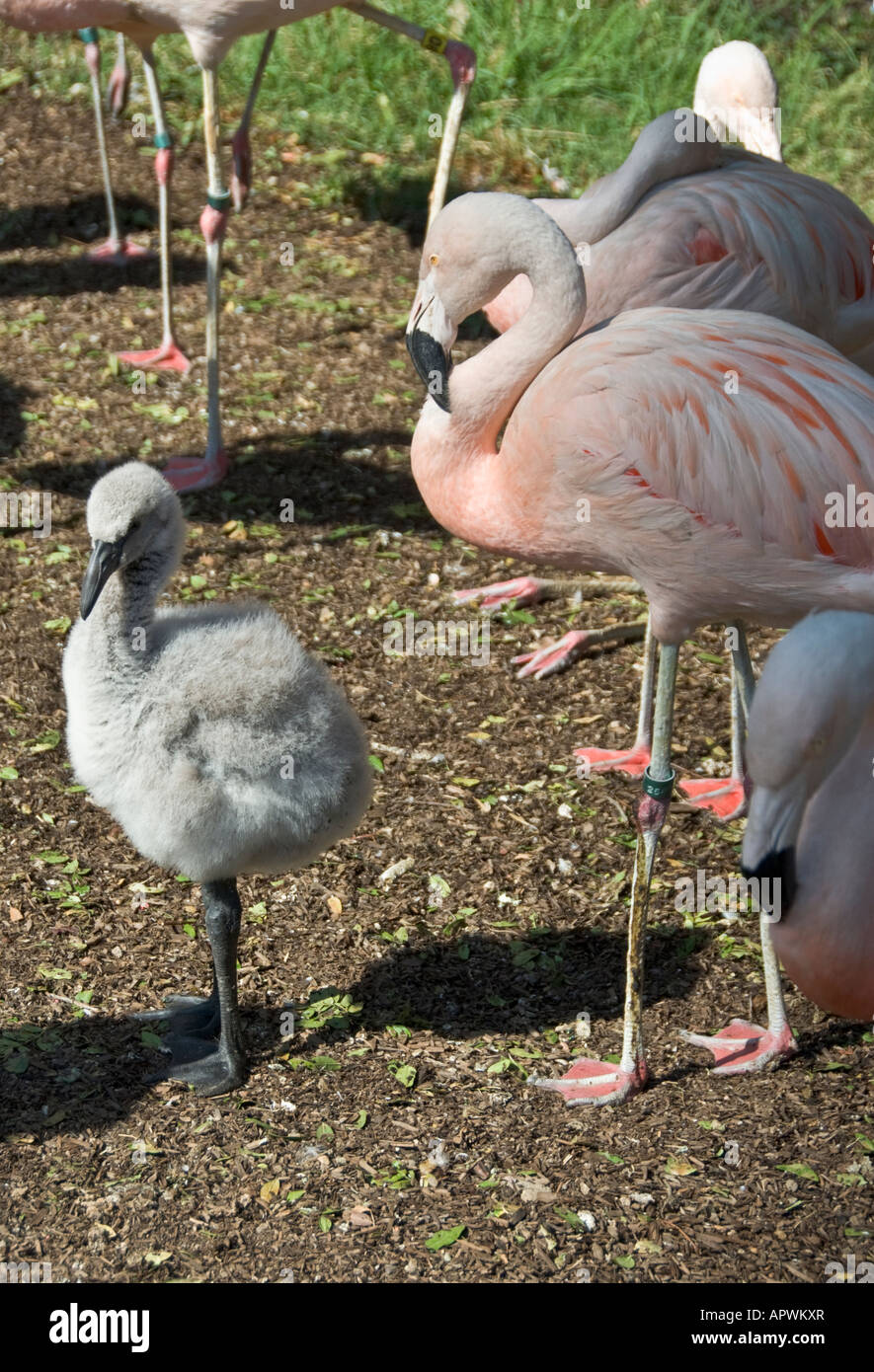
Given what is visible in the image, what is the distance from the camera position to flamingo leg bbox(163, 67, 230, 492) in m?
6.19

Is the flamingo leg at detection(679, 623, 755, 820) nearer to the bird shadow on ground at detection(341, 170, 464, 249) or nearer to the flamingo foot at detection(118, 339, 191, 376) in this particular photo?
the flamingo foot at detection(118, 339, 191, 376)

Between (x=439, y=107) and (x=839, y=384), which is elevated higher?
(x=439, y=107)

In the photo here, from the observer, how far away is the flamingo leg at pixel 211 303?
6.19 metres

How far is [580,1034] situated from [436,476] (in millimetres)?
1510

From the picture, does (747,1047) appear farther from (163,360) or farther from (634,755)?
(163,360)

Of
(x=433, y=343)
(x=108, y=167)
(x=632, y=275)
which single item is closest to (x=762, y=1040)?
(x=433, y=343)

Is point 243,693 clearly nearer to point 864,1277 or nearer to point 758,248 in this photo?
point 864,1277

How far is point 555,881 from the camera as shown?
4465 mm

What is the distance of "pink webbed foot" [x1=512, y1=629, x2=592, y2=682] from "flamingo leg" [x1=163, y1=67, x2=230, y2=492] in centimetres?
165

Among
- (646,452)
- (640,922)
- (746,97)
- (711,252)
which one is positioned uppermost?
(746,97)

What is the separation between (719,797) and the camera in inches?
189

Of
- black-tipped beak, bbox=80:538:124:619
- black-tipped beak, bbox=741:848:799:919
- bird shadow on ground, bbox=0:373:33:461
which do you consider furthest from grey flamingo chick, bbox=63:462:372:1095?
bird shadow on ground, bbox=0:373:33:461

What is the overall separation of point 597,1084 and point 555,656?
80.8 inches

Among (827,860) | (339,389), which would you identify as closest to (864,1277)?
(827,860)
